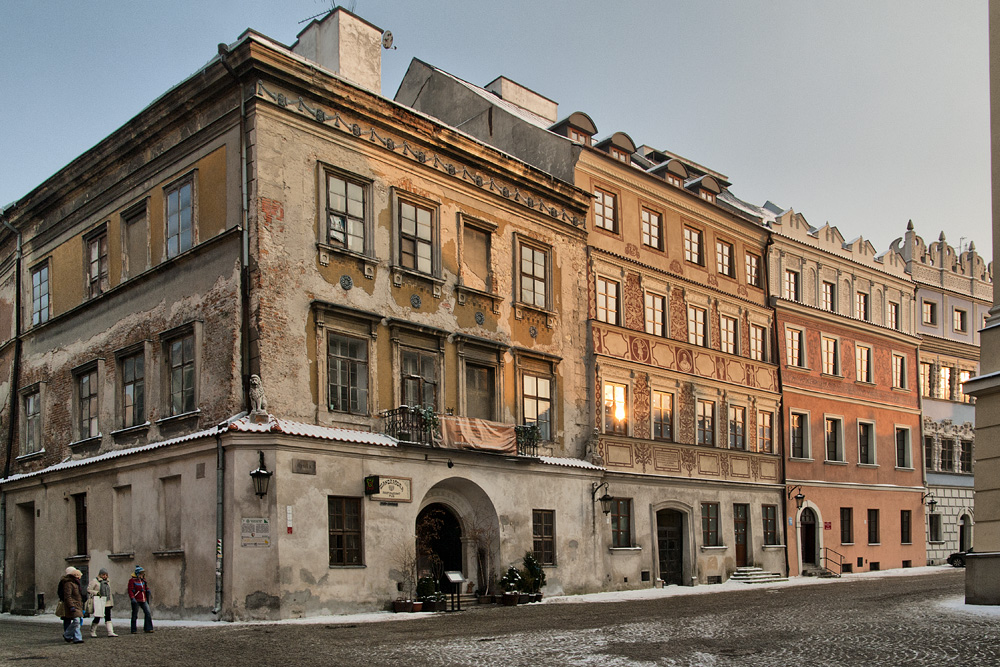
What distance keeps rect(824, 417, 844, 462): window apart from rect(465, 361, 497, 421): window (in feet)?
57.6

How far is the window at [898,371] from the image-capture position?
140 ft

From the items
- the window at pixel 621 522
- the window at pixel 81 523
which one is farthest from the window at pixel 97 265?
the window at pixel 621 522

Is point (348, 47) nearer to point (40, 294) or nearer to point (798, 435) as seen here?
point (40, 294)

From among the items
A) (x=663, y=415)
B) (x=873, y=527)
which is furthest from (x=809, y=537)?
(x=663, y=415)

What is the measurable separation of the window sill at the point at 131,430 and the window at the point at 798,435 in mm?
22993

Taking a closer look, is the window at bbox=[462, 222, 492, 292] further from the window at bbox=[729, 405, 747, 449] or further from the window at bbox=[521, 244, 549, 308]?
the window at bbox=[729, 405, 747, 449]

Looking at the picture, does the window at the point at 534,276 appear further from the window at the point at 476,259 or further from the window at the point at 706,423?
the window at the point at 706,423

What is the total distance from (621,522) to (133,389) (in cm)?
1400

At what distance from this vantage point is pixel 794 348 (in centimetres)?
3806

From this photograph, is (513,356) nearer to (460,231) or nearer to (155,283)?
(460,231)

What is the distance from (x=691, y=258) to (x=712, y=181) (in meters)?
3.44

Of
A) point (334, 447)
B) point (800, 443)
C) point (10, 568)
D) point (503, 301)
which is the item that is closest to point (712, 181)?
point (800, 443)

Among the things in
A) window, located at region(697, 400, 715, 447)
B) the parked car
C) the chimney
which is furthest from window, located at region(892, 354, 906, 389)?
the chimney

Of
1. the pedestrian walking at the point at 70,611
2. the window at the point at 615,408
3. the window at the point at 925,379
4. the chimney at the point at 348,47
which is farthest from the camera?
the window at the point at 925,379
